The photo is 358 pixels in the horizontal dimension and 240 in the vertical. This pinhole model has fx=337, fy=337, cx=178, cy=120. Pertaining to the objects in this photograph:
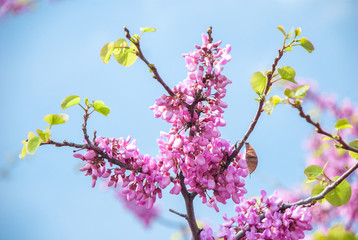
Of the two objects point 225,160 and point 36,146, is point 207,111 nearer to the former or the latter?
point 225,160

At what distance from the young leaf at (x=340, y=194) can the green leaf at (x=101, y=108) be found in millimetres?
1159

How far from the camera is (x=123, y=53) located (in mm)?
1617

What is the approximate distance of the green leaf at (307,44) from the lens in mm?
1552

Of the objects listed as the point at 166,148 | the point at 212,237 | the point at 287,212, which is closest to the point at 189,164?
the point at 166,148

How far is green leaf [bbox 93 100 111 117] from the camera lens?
162 cm

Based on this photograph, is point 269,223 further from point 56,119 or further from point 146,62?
point 56,119

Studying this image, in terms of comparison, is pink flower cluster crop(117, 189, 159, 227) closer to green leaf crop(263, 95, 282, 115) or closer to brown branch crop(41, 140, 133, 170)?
brown branch crop(41, 140, 133, 170)

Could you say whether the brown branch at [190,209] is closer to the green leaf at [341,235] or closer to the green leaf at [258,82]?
the green leaf at [258,82]

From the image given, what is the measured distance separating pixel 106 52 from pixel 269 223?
1.11 metres

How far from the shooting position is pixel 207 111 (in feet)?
5.35

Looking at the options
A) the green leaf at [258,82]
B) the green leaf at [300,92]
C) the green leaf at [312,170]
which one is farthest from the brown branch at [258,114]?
the green leaf at [312,170]

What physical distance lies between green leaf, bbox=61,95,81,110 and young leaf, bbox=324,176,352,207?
51.2 inches

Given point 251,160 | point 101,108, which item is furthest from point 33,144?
point 251,160

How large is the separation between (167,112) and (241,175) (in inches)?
19.2
